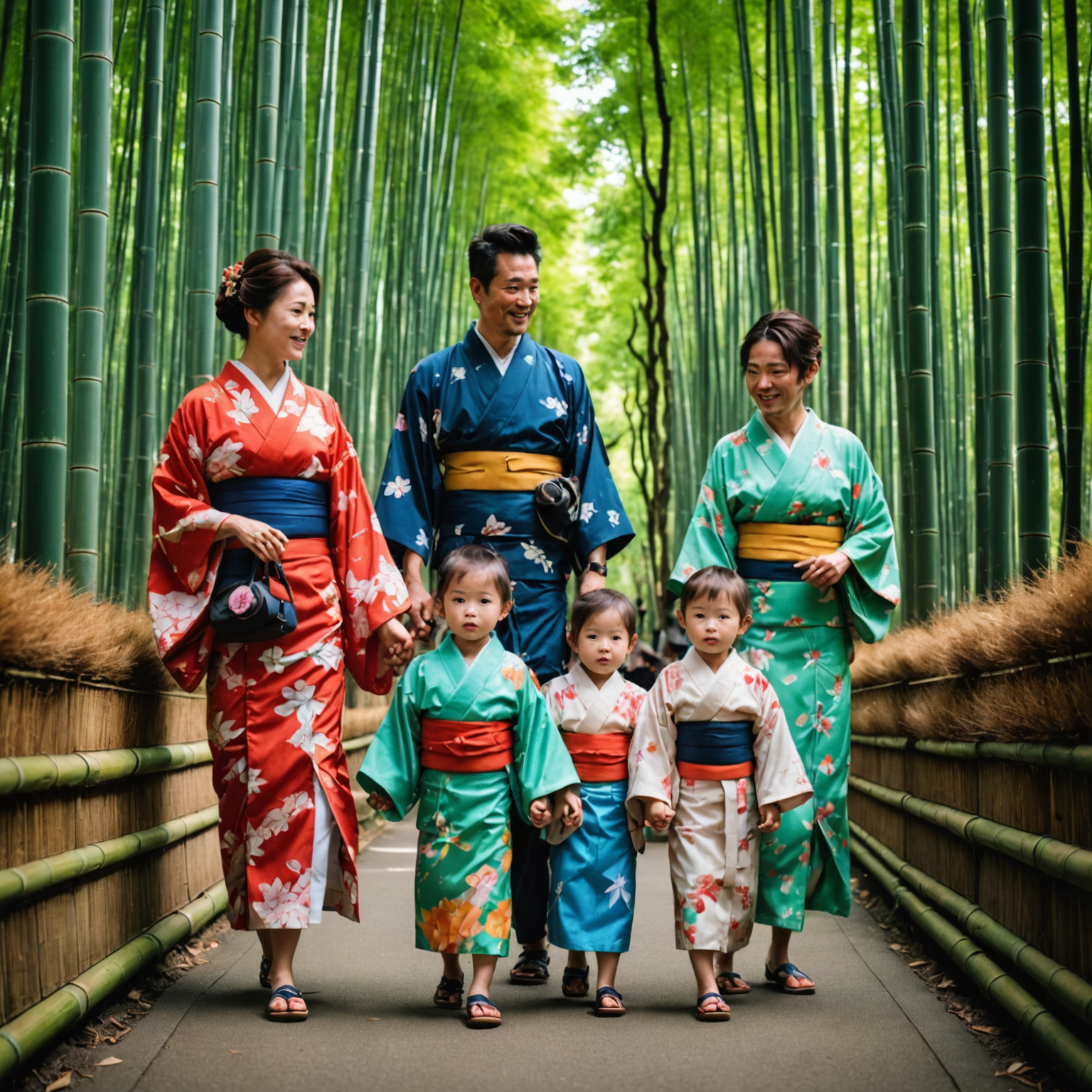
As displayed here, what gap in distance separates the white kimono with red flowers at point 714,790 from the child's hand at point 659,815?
0.02 metres

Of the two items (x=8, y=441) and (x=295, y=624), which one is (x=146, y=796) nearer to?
(x=295, y=624)

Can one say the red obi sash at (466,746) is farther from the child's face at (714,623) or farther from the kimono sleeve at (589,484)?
the kimono sleeve at (589,484)

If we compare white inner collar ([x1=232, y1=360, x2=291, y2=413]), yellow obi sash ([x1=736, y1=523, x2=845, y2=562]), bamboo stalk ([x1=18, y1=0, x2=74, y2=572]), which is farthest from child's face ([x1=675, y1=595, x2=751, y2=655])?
bamboo stalk ([x1=18, y1=0, x2=74, y2=572])

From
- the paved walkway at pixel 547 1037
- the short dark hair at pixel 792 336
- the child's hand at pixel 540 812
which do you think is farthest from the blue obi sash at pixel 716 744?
the short dark hair at pixel 792 336

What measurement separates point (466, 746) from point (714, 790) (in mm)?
620

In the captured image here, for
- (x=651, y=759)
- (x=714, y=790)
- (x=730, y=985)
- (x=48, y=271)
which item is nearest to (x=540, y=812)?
(x=651, y=759)

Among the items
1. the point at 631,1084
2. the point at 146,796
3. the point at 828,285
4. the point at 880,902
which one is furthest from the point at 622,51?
the point at 631,1084

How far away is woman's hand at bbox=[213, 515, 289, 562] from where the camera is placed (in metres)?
2.86

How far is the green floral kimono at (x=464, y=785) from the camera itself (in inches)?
110

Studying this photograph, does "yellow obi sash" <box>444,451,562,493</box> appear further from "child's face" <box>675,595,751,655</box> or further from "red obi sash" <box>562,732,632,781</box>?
"red obi sash" <box>562,732,632,781</box>

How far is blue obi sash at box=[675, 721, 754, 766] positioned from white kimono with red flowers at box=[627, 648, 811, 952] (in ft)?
0.06

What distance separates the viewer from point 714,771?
2953 mm

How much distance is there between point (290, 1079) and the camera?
2.27 m

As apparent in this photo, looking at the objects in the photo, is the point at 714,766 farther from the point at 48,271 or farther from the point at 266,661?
the point at 48,271
